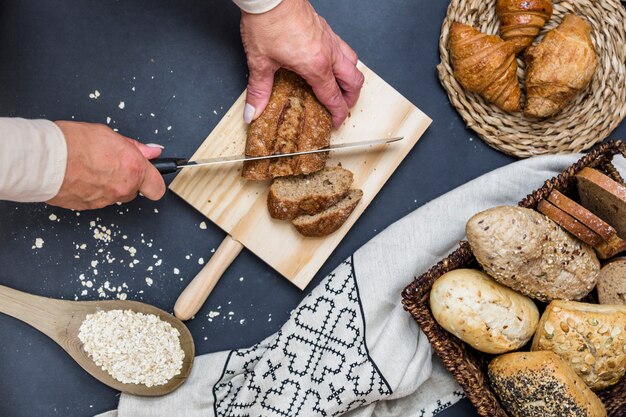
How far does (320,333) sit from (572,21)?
1113mm

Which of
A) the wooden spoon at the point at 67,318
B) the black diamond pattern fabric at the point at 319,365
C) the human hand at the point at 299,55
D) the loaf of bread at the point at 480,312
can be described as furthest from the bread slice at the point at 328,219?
the wooden spoon at the point at 67,318

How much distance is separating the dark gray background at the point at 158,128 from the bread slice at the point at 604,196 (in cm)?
33

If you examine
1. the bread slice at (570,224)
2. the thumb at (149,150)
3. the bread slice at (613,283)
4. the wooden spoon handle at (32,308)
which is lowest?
the wooden spoon handle at (32,308)

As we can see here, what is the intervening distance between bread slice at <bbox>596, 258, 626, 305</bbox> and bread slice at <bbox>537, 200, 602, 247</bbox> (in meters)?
0.13

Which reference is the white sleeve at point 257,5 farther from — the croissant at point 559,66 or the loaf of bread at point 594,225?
the loaf of bread at point 594,225

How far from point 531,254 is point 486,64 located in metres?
0.55

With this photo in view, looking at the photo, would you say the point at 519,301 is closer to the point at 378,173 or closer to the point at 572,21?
the point at 378,173

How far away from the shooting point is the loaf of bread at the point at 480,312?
1517mm

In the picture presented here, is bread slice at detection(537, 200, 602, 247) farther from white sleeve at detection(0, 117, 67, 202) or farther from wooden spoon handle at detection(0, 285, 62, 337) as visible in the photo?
wooden spoon handle at detection(0, 285, 62, 337)

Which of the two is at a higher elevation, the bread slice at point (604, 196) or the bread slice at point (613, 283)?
the bread slice at point (604, 196)

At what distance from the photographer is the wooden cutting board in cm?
185

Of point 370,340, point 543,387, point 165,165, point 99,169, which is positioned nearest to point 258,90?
point 165,165

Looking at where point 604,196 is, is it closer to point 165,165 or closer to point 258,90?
point 258,90

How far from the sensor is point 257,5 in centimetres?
159
